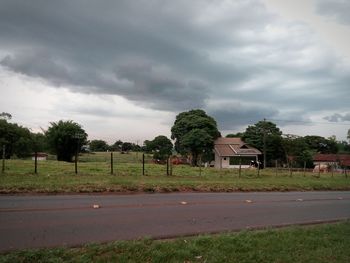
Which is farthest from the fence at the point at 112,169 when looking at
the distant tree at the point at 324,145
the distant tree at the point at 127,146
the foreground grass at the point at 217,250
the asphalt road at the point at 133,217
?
the distant tree at the point at 127,146

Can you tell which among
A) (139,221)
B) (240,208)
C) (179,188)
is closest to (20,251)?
(139,221)

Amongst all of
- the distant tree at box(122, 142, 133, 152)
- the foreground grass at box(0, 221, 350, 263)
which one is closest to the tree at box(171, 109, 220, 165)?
the foreground grass at box(0, 221, 350, 263)

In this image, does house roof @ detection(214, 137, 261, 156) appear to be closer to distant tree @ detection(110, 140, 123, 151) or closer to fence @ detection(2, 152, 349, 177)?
fence @ detection(2, 152, 349, 177)

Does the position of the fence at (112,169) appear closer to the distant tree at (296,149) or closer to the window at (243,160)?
the window at (243,160)

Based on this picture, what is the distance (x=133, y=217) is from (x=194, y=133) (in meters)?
59.3

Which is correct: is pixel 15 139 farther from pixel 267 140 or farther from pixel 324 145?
pixel 324 145

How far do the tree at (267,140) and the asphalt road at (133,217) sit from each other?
59.2m

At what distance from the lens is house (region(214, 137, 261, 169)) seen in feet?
232

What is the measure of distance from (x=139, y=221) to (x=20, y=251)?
160 inches

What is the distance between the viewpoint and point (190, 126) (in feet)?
238

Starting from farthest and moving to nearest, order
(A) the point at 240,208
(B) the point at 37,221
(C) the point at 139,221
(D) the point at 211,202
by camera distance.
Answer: (D) the point at 211,202, (A) the point at 240,208, (C) the point at 139,221, (B) the point at 37,221

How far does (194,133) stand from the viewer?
70062 millimetres

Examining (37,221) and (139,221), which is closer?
(37,221)

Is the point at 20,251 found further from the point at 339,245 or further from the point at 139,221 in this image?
the point at 339,245
